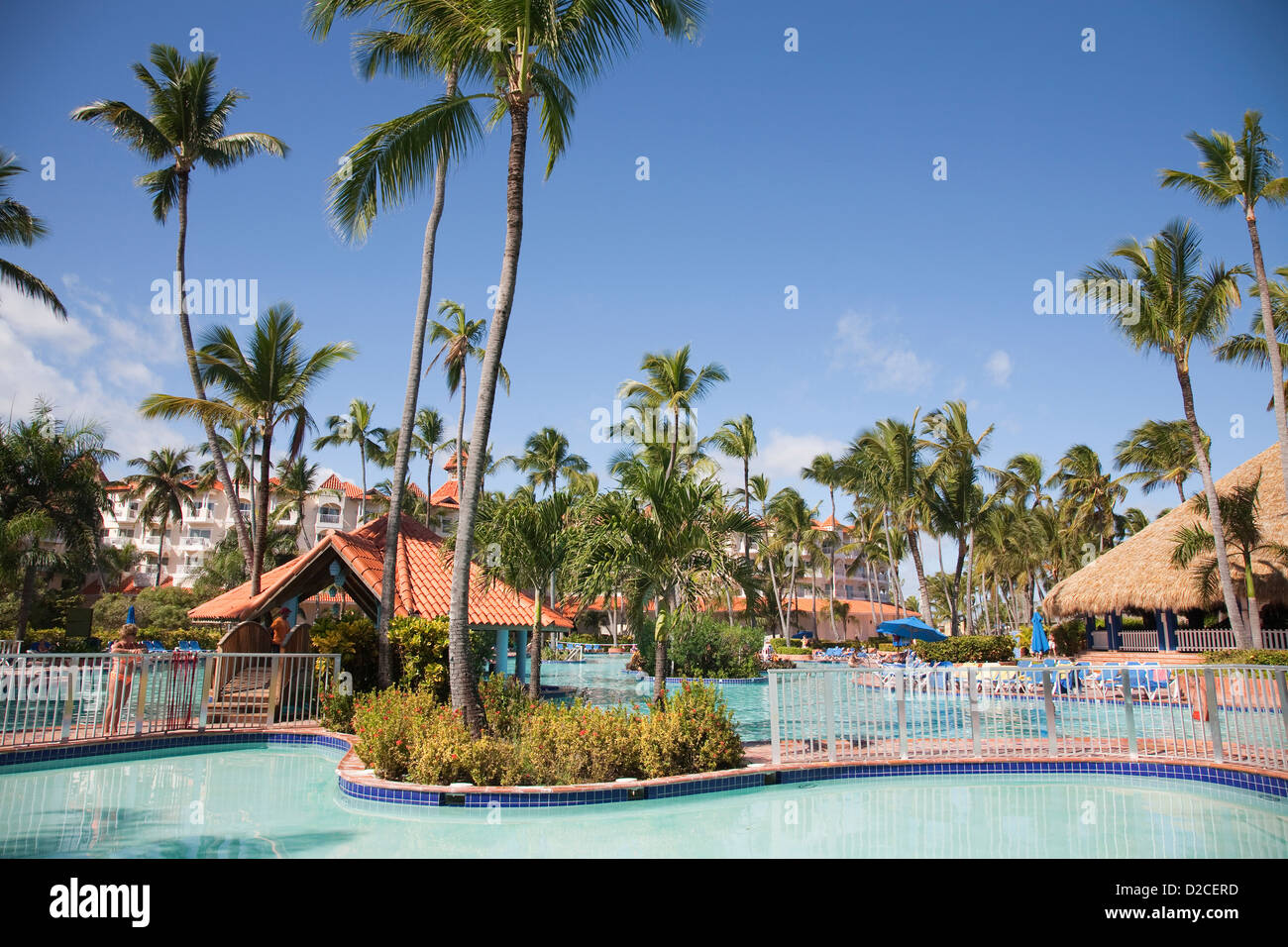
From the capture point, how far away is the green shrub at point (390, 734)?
8.73 m

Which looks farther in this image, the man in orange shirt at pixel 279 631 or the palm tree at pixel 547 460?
→ the palm tree at pixel 547 460

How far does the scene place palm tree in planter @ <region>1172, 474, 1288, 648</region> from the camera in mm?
22719

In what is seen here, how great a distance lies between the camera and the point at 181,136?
1977 cm

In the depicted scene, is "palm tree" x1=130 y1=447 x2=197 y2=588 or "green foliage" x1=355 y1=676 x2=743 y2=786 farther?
"palm tree" x1=130 y1=447 x2=197 y2=588

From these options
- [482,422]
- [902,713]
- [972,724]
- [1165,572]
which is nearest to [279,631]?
[482,422]

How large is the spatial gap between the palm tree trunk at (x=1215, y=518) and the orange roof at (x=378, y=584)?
17984 mm

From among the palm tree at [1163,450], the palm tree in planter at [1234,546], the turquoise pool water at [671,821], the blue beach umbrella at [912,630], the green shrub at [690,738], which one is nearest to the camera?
the turquoise pool water at [671,821]

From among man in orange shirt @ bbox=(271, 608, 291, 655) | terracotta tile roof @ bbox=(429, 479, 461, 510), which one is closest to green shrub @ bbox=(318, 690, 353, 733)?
man in orange shirt @ bbox=(271, 608, 291, 655)

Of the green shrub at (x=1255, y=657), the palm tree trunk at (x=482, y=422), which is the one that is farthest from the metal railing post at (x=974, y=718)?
the green shrub at (x=1255, y=657)

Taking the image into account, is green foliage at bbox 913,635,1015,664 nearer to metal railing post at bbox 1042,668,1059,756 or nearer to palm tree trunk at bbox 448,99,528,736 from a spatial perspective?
metal railing post at bbox 1042,668,1059,756

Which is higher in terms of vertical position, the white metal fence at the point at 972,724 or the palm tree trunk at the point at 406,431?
the palm tree trunk at the point at 406,431

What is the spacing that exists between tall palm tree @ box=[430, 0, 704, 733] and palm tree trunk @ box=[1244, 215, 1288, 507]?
17.9m

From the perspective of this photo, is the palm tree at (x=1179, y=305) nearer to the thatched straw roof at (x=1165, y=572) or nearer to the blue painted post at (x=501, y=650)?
the thatched straw roof at (x=1165, y=572)
